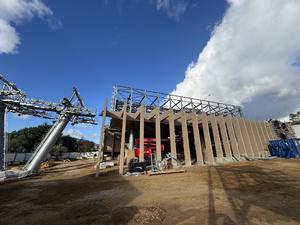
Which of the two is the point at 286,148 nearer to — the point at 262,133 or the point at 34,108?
the point at 262,133

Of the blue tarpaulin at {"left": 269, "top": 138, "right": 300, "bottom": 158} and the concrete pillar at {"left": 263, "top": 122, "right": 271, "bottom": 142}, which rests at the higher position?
the concrete pillar at {"left": 263, "top": 122, "right": 271, "bottom": 142}

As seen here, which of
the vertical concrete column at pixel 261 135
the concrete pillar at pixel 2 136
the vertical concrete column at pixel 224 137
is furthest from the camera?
the vertical concrete column at pixel 261 135

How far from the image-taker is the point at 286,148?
21250 mm

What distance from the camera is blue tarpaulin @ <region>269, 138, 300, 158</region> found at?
66.4ft

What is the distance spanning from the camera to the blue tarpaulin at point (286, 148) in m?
20.2

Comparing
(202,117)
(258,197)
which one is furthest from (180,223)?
(202,117)

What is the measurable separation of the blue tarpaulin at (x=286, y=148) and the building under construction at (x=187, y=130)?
46.9 inches

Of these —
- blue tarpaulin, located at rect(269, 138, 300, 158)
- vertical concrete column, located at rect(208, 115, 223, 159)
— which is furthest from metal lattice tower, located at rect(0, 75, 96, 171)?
blue tarpaulin, located at rect(269, 138, 300, 158)

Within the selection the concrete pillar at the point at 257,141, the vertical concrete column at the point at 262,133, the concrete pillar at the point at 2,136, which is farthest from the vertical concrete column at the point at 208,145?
the concrete pillar at the point at 2,136

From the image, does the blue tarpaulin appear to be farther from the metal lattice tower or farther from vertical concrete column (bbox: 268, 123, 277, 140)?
the metal lattice tower

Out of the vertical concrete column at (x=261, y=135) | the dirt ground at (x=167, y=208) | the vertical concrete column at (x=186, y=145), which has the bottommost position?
the dirt ground at (x=167, y=208)

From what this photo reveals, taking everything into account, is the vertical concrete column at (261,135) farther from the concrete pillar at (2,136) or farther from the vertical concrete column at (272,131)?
the concrete pillar at (2,136)

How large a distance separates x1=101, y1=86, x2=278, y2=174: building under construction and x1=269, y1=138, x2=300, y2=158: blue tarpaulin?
1.19 meters

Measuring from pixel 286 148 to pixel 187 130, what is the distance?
13.7m
